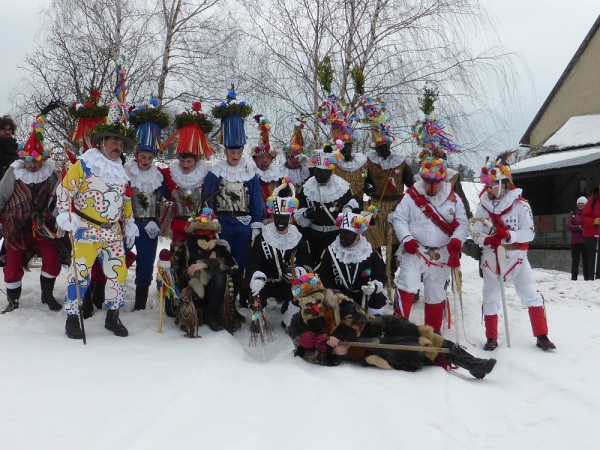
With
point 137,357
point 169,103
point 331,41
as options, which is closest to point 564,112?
point 331,41

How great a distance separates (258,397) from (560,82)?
18662mm

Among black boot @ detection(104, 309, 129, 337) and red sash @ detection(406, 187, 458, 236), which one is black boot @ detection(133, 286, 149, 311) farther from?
red sash @ detection(406, 187, 458, 236)

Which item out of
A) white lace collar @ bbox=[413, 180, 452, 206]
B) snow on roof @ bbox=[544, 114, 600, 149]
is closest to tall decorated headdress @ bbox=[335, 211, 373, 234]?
white lace collar @ bbox=[413, 180, 452, 206]

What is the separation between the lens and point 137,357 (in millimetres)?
4305

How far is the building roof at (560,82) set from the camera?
17312 millimetres

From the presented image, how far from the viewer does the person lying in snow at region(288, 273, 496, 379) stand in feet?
14.1

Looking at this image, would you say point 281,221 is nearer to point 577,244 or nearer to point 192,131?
point 192,131

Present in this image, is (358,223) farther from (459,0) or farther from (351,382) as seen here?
(459,0)

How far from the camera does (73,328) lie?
4.88m

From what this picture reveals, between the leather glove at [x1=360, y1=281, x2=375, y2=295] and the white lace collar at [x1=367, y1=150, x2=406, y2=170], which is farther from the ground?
the white lace collar at [x1=367, y1=150, x2=406, y2=170]

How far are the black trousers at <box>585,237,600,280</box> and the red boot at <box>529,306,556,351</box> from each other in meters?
5.55

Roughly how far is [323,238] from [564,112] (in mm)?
15651

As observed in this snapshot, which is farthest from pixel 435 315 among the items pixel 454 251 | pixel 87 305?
pixel 87 305

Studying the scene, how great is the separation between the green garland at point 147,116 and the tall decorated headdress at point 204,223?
1.15 m
